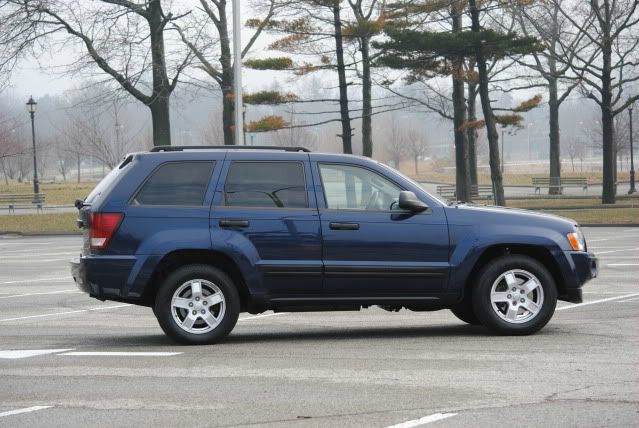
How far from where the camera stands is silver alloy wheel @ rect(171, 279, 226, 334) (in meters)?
9.75

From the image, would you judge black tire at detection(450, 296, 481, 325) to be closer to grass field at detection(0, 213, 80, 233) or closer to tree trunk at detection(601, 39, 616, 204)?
grass field at detection(0, 213, 80, 233)

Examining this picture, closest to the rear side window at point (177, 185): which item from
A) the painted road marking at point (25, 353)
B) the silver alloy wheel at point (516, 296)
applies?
the painted road marking at point (25, 353)

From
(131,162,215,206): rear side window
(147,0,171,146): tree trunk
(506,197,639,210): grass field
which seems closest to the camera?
(131,162,215,206): rear side window

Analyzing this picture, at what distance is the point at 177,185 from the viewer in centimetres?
998

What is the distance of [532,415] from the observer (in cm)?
659

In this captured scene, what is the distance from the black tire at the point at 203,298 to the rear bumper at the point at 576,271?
3.04 metres

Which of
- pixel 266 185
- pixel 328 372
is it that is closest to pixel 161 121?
pixel 266 185

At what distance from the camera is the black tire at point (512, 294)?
1001 cm

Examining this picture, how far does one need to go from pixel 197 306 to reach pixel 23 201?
48.8 meters

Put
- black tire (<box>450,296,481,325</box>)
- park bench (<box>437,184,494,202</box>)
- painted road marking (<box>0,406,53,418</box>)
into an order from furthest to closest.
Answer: park bench (<box>437,184,494,202</box>) → black tire (<box>450,296,481,325</box>) → painted road marking (<box>0,406,53,418</box>)

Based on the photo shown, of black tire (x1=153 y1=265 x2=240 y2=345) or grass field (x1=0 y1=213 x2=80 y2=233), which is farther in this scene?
grass field (x1=0 y1=213 x2=80 y2=233)

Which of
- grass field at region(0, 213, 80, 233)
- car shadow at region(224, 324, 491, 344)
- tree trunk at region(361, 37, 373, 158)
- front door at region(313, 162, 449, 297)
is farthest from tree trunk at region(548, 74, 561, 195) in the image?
front door at region(313, 162, 449, 297)

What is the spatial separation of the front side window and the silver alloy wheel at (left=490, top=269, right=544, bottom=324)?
1.25m

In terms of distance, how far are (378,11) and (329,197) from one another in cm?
3819
